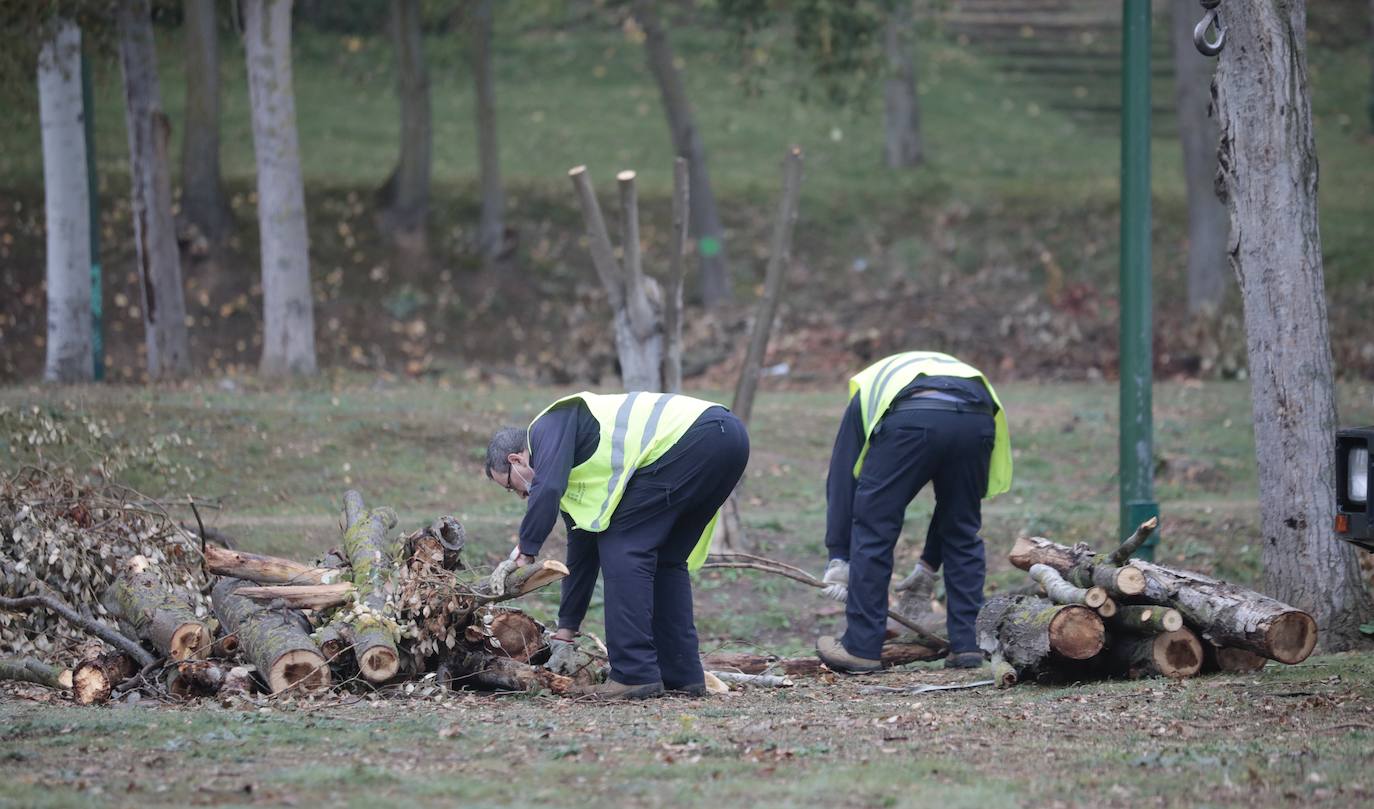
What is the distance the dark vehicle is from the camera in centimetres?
612

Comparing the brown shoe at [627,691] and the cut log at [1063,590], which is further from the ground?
the cut log at [1063,590]

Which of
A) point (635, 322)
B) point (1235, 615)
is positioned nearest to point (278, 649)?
point (1235, 615)

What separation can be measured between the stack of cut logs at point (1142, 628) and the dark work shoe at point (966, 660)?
698 millimetres

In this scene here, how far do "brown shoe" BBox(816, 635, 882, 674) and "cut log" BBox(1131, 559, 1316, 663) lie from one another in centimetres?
149

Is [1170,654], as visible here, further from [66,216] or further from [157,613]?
[66,216]

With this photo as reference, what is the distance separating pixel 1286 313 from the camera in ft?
25.6

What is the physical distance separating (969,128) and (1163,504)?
19726 millimetres

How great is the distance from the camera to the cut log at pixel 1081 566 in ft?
22.6

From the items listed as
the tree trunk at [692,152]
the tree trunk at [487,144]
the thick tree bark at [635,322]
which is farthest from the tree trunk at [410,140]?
the thick tree bark at [635,322]

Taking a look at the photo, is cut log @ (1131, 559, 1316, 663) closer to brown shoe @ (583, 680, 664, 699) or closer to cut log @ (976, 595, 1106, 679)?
cut log @ (976, 595, 1106, 679)

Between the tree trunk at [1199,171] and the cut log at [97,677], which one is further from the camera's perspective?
the tree trunk at [1199,171]

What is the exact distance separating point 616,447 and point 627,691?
3.68 ft

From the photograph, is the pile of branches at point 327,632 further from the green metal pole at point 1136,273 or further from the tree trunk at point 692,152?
the tree trunk at point 692,152

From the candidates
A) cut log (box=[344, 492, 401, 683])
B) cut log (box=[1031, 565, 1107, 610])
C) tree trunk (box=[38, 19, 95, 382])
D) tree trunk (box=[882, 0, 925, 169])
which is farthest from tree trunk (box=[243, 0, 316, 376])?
tree trunk (box=[882, 0, 925, 169])
